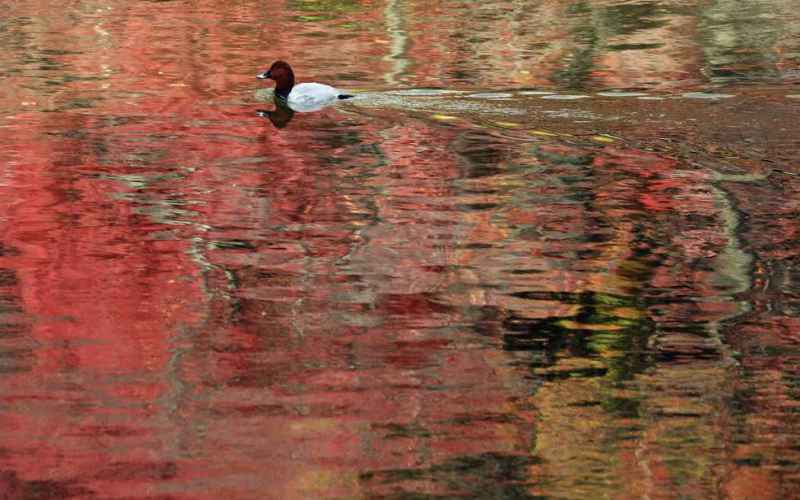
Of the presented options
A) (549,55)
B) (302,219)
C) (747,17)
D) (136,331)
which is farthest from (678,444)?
(747,17)

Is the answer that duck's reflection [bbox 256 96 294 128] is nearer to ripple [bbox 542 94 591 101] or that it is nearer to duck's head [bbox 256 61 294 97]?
duck's head [bbox 256 61 294 97]

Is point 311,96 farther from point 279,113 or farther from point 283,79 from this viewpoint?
point 283,79

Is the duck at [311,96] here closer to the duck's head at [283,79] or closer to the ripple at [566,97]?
the duck's head at [283,79]

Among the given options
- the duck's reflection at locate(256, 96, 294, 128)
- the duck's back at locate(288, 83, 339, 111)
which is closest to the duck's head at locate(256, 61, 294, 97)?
the duck's reflection at locate(256, 96, 294, 128)

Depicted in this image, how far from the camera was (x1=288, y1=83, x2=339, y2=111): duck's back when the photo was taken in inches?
647

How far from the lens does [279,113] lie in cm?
1666

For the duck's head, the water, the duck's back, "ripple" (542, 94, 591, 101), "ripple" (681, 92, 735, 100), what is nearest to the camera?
the water

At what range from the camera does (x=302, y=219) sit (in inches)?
449

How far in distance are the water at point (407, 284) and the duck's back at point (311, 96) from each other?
149 millimetres

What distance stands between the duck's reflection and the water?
173 mm

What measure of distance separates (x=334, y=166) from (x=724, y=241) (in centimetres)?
379

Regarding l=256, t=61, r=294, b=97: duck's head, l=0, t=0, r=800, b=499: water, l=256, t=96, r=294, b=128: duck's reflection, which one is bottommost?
l=256, t=96, r=294, b=128: duck's reflection

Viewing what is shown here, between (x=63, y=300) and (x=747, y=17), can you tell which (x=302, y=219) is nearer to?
(x=63, y=300)

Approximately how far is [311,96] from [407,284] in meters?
7.13
